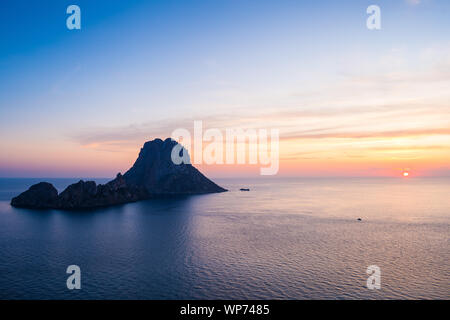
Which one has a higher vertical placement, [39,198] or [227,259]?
[39,198]

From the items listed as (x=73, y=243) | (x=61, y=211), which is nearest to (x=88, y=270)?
(x=73, y=243)

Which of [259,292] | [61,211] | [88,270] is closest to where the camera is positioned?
[259,292]

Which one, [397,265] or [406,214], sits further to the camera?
[406,214]

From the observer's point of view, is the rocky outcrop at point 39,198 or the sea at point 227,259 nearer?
the sea at point 227,259

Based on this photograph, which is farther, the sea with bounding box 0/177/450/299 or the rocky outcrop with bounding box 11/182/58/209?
the rocky outcrop with bounding box 11/182/58/209

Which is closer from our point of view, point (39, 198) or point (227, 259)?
point (227, 259)

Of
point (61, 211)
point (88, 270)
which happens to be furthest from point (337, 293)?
point (61, 211)

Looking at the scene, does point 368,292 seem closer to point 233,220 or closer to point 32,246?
point 233,220
